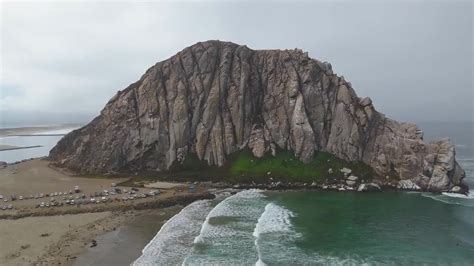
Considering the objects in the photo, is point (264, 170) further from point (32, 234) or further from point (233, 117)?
point (32, 234)

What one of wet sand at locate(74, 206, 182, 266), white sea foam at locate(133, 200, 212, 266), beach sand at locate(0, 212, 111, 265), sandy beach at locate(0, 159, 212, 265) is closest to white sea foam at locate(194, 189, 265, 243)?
white sea foam at locate(133, 200, 212, 266)

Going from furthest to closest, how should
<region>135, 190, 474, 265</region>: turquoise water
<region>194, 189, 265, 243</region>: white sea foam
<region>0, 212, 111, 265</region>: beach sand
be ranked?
<region>194, 189, 265, 243</region>: white sea foam, <region>0, 212, 111, 265</region>: beach sand, <region>135, 190, 474, 265</region>: turquoise water

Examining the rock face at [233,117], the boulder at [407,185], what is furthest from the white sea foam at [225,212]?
the boulder at [407,185]

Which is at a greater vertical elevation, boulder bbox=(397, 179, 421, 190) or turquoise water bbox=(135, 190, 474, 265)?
boulder bbox=(397, 179, 421, 190)

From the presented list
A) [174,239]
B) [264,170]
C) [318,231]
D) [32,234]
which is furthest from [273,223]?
[264,170]

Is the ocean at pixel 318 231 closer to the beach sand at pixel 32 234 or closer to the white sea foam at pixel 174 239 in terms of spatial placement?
the white sea foam at pixel 174 239

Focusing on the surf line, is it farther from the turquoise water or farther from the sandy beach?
the sandy beach

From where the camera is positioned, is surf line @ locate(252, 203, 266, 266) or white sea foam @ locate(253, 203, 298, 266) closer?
surf line @ locate(252, 203, 266, 266)
